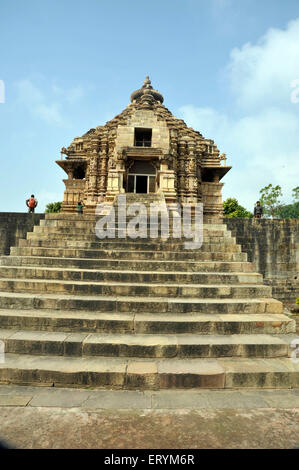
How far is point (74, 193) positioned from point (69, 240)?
12574mm

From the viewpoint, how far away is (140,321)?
3975 mm

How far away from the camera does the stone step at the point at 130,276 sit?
206 inches

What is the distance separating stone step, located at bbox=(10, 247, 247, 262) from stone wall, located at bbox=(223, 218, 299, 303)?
184 inches

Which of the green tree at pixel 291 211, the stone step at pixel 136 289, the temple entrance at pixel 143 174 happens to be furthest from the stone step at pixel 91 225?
the green tree at pixel 291 211

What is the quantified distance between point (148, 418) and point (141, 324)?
1.55 m

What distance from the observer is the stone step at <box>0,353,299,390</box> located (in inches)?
121

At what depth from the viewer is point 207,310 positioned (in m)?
4.47

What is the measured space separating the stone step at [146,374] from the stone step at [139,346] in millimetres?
195

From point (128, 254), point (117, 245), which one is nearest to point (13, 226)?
point (117, 245)

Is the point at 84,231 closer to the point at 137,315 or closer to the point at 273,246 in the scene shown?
the point at 137,315

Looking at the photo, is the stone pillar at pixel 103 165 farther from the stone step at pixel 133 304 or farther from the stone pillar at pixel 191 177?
the stone step at pixel 133 304

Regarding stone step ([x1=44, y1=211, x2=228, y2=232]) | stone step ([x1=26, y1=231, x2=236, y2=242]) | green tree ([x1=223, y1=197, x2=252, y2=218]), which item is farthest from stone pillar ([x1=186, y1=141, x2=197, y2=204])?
green tree ([x1=223, y1=197, x2=252, y2=218])

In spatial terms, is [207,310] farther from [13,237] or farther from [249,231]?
[13,237]
